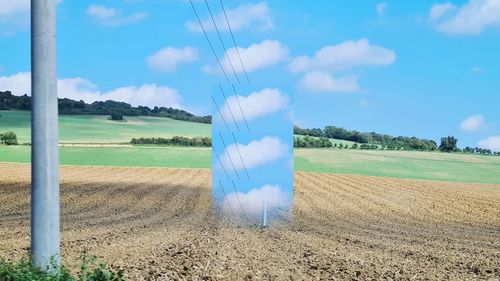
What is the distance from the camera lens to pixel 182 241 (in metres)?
11.3

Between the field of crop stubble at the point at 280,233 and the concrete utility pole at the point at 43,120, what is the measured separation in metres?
1.63

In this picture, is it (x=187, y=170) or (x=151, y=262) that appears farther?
(x=187, y=170)

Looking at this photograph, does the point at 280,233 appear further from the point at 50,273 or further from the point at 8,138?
the point at 8,138

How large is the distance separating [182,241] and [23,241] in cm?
282

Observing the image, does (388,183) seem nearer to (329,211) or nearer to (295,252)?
(329,211)

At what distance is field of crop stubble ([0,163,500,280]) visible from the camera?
8844mm

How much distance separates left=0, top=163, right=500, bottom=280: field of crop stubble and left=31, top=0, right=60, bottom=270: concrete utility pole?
64.2 inches

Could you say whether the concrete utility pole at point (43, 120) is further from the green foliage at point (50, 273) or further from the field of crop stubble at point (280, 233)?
the field of crop stubble at point (280, 233)

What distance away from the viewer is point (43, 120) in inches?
252

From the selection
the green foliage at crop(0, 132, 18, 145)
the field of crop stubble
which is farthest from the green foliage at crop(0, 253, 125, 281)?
the green foliage at crop(0, 132, 18, 145)

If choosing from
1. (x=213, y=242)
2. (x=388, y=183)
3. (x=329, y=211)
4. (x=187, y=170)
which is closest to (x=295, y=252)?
(x=213, y=242)

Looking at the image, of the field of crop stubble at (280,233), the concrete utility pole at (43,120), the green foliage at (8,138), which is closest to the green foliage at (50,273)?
the concrete utility pole at (43,120)

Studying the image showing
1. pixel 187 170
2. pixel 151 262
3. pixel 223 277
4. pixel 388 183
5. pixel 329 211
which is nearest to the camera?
pixel 223 277

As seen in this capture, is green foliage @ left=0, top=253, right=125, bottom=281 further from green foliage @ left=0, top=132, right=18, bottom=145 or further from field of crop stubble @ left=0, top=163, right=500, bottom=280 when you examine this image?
green foliage @ left=0, top=132, right=18, bottom=145
